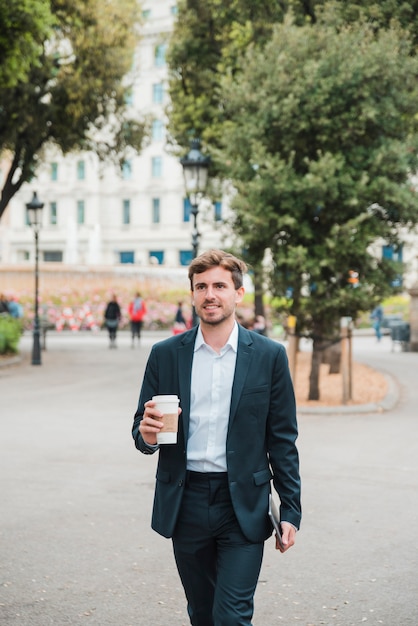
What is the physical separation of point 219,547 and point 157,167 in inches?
2811

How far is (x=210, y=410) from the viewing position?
3584 millimetres

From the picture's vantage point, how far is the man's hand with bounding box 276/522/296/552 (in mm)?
3525

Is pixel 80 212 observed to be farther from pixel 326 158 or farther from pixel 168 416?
pixel 168 416

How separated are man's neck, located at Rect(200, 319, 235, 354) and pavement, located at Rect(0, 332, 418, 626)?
77.2 inches

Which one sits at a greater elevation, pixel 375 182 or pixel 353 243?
pixel 375 182

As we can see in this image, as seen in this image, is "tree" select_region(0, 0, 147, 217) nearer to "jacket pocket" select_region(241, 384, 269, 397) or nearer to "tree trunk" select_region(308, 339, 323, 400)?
"tree trunk" select_region(308, 339, 323, 400)

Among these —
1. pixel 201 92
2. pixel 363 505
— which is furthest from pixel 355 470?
pixel 201 92

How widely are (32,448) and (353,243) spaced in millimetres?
6050

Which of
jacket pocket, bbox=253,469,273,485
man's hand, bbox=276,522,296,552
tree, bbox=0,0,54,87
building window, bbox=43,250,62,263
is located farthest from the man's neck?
building window, bbox=43,250,62,263

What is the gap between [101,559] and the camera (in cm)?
616

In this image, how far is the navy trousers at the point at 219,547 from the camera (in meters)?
3.45

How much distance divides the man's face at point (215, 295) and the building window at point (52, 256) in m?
75.1

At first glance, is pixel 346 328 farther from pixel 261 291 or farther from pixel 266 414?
pixel 266 414

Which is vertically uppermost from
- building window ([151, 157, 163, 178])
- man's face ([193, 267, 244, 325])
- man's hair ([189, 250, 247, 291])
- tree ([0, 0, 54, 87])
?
building window ([151, 157, 163, 178])
